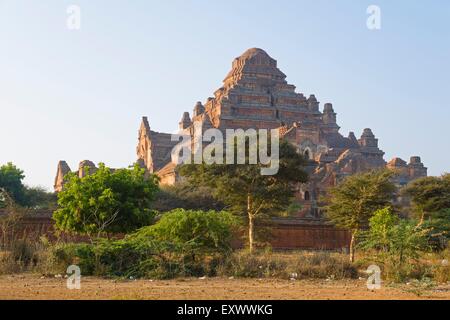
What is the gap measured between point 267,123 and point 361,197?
33873 millimetres

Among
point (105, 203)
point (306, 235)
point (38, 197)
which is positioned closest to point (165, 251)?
point (105, 203)

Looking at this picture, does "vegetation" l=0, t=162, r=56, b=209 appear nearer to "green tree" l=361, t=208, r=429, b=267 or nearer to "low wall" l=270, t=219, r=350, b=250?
"low wall" l=270, t=219, r=350, b=250

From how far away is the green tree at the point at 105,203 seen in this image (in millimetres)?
18453

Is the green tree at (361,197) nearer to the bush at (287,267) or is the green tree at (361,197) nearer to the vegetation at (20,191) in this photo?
the bush at (287,267)

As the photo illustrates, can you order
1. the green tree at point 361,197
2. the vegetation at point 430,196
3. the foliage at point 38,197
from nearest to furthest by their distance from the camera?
the green tree at point 361,197 < the vegetation at point 430,196 < the foliage at point 38,197

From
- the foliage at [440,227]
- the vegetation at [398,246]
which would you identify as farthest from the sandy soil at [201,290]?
the foliage at [440,227]

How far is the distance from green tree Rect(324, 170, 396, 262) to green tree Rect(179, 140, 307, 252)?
2781mm

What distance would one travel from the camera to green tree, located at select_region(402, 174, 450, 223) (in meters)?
29.5

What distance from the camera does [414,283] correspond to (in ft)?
41.4

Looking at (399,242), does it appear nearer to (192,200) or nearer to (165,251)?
(165,251)

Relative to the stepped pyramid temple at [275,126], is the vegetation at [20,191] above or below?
below

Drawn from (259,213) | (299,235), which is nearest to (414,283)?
(259,213)

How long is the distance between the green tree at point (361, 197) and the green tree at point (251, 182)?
9.13ft

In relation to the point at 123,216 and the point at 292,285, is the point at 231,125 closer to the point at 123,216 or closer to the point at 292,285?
the point at 123,216
